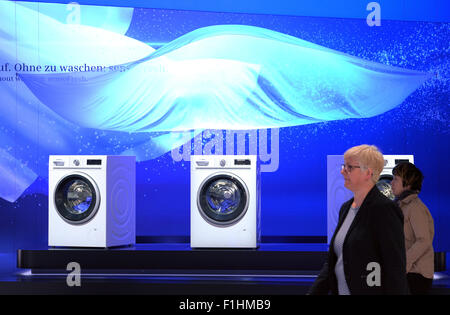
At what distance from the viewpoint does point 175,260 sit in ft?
18.6

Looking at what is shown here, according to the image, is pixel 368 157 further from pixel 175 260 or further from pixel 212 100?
pixel 212 100

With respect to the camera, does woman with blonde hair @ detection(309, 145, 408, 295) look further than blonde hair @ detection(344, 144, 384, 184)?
No

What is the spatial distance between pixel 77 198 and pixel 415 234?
11.1 feet

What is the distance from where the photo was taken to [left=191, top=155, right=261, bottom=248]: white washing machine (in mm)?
5699

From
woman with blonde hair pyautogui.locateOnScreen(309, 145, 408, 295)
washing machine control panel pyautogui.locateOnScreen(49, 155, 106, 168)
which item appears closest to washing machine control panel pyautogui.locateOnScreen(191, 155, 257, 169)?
washing machine control panel pyautogui.locateOnScreen(49, 155, 106, 168)

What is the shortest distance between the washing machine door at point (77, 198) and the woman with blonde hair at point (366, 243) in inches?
140

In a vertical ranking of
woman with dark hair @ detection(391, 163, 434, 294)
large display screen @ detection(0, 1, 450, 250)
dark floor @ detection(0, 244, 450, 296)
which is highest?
large display screen @ detection(0, 1, 450, 250)

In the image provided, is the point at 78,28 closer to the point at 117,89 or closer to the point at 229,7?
the point at 117,89

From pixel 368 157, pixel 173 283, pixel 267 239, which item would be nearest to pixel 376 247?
pixel 368 157

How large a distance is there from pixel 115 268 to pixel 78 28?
270cm

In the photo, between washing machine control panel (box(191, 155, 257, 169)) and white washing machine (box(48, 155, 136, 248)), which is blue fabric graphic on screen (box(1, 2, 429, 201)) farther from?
washing machine control panel (box(191, 155, 257, 169))

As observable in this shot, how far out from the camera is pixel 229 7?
23.7 feet

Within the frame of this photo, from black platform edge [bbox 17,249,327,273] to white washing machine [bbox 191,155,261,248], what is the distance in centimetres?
12

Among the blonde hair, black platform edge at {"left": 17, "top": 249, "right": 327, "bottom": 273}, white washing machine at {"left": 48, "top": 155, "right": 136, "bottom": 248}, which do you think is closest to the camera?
the blonde hair
